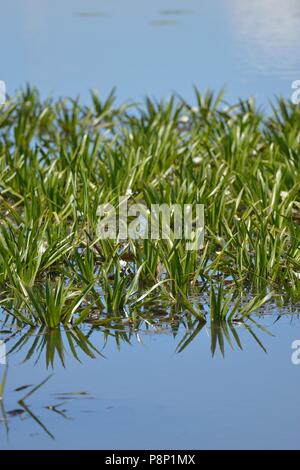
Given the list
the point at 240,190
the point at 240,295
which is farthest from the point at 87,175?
the point at 240,295

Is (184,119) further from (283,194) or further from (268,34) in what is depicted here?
(268,34)

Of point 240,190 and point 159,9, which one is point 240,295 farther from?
point 159,9

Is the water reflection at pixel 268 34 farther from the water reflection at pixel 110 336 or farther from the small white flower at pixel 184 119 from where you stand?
the water reflection at pixel 110 336

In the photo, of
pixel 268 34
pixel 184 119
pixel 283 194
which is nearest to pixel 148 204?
pixel 283 194

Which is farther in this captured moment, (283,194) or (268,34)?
(268,34)

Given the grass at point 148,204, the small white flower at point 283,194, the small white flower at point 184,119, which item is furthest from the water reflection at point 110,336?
the small white flower at point 184,119

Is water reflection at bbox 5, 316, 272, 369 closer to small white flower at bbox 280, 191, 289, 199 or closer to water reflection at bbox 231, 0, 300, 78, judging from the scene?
small white flower at bbox 280, 191, 289, 199

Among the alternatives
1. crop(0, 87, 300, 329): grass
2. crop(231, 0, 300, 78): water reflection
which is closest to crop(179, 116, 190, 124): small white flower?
crop(0, 87, 300, 329): grass
